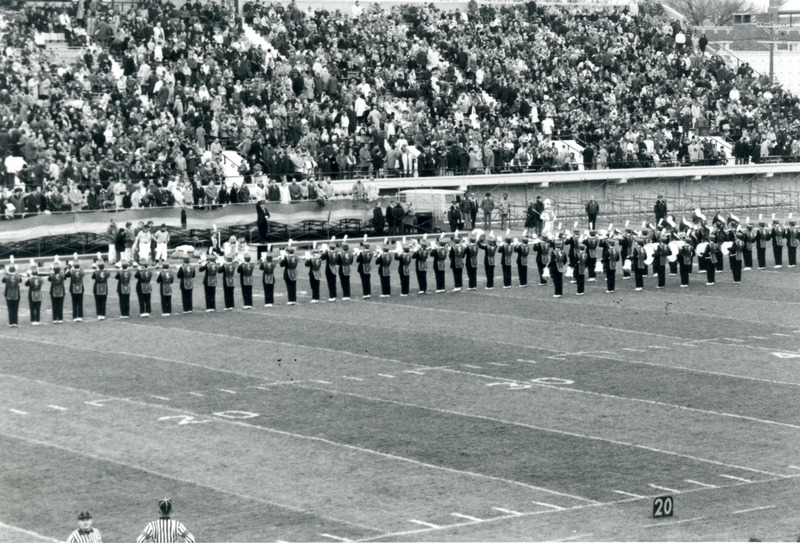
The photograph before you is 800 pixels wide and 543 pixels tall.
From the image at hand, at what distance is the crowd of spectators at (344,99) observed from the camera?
119 feet

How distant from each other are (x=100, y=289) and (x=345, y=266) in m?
4.71

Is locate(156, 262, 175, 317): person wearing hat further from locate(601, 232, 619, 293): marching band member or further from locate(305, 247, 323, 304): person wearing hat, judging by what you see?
locate(601, 232, 619, 293): marching band member

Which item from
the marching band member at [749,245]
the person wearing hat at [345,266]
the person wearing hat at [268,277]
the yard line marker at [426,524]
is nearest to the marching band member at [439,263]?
the person wearing hat at [345,266]

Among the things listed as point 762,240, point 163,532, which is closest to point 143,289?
point 762,240

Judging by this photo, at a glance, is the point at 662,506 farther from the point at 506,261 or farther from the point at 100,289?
the point at 506,261

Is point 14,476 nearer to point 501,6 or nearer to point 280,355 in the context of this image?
point 280,355

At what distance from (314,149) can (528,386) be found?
1988 cm

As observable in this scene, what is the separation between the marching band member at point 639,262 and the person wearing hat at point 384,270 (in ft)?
15.7

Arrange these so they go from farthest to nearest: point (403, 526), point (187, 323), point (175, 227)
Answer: point (175, 227) → point (187, 323) → point (403, 526)

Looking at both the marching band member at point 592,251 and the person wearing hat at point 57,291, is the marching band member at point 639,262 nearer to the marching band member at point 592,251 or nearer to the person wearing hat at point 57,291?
the marching band member at point 592,251

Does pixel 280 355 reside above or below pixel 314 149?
below

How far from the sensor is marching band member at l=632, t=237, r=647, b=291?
102 feet

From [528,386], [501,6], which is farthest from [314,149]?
[528,386]

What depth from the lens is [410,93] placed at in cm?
4512
